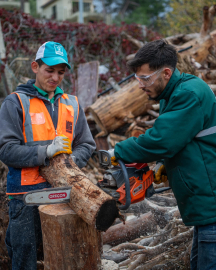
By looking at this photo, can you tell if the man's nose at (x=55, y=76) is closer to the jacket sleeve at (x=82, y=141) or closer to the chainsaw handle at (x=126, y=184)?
the jacket sleeve at (x=82, y=141)

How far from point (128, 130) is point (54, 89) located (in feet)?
9.61

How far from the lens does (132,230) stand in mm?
3516

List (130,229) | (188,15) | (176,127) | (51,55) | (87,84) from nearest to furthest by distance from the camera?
(176,127) → (51,55) → (130,229) → (87,84) → (188,15)

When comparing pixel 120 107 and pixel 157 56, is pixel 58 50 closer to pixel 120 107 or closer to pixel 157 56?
pixel 157 56

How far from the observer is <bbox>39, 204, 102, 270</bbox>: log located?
6.67 ft

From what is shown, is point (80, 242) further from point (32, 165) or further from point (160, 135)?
point (160, 135)

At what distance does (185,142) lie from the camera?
178 centimetres

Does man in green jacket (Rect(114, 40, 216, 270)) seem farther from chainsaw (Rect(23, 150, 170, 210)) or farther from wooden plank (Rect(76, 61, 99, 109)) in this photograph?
wooden plank (Rect(76, 61, 99, 109))

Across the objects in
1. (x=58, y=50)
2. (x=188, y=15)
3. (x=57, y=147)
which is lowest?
(x=57, y=147)

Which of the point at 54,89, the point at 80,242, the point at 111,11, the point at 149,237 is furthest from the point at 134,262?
the point at 111,11

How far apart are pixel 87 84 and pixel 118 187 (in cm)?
455

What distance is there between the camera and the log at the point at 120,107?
5270 mm

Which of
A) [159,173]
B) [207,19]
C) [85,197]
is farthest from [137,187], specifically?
[207,19]

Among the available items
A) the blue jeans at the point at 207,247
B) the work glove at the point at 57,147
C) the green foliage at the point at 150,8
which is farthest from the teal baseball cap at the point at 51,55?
the green foliage at the point at 150,8
